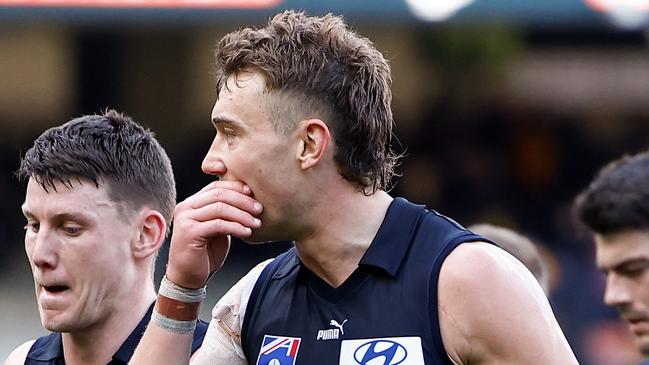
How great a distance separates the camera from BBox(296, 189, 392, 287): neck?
381 centimetres

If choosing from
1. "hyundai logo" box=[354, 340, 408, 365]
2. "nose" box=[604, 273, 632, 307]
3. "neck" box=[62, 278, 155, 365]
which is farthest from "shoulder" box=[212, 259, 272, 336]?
"nose" box=[604, 273, 632, 307]

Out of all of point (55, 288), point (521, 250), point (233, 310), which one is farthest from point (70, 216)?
point (521, 250)

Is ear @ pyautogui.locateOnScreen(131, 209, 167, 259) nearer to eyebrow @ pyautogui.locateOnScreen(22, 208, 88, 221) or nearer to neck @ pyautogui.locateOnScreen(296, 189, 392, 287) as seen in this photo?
eyebrow @ pyautogui.locateOnScreen(22, 208, 88, 221)

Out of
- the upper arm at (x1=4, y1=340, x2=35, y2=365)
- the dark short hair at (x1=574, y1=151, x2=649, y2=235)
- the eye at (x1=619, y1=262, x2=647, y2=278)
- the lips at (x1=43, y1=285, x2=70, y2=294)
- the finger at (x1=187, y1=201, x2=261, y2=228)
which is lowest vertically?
the upper arm at (x1=4, y1=340, x2=35, y2=365)

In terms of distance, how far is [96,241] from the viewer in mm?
4461

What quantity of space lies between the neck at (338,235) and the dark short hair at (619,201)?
1.27 metres

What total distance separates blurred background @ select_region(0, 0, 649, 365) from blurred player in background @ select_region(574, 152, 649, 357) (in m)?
6.93

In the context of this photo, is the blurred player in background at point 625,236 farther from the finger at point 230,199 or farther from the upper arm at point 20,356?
the upper arm at point 20,356

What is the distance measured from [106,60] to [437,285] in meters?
10.6

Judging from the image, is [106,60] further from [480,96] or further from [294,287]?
[294,287]

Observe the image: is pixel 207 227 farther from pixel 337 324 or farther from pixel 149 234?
pixel 149 234

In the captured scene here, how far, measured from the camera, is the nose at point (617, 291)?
472 cm

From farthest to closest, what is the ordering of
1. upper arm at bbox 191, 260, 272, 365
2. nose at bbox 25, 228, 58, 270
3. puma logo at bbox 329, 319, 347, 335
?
nose at bbox 25, 228, 58, 270
upper arm at bbox 191, 260, 272, 365
puma logo at bbox 329, 319, 347, 335

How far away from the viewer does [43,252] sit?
441 centimetres
